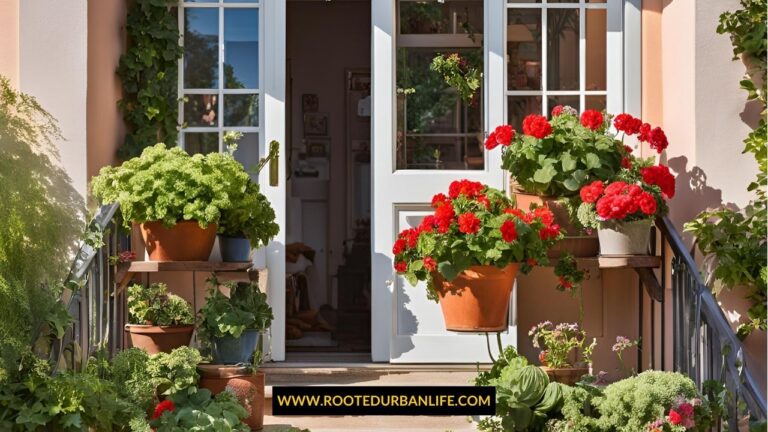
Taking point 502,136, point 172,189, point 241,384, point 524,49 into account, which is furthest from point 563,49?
point 241,384

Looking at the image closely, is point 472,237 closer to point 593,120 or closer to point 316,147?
point 593,120

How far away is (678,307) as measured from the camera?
Result: 16.6ft

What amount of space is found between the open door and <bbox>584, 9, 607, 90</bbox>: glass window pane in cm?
43

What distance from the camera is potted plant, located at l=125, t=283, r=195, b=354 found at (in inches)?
205

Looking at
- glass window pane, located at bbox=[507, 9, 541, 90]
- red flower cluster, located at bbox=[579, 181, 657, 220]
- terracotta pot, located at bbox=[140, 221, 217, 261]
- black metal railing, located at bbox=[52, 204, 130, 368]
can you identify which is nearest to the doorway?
glass window pane, located at bbox=[507, 9, 541, 90]

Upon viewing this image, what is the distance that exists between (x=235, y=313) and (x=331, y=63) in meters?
4.96

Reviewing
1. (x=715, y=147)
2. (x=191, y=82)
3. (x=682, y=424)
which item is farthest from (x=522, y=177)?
(x=191, y=82)

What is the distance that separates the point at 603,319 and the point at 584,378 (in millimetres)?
939

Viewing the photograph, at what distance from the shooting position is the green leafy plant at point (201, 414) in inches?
179

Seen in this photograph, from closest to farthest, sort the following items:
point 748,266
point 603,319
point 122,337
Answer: point 748,266
point 122,337
point 603,319

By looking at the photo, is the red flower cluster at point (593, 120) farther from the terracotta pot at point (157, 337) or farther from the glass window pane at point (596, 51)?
the terracotta pot at point (157, 337)

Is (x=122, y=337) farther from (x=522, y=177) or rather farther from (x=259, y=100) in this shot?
(x=522, y=177)

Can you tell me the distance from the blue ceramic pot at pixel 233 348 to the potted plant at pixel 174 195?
1.19 ft

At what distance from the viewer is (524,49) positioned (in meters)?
5.89
